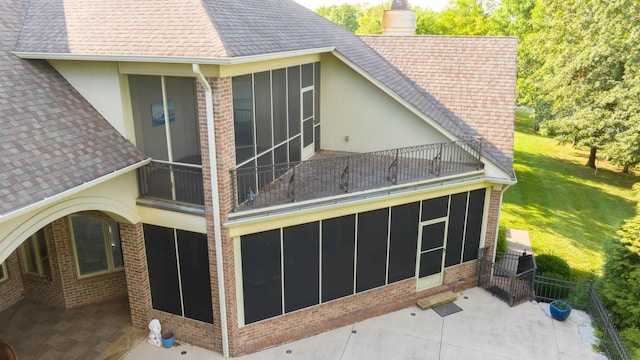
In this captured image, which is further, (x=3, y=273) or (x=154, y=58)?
(x=3, y=273)

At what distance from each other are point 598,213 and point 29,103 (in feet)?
76.9

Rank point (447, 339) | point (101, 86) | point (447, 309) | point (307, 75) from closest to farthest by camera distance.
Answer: point (101, 86), point (447, 339), point (447, 309), point (307, 75)

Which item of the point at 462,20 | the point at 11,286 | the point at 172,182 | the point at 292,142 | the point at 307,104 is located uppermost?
the point at 462,20

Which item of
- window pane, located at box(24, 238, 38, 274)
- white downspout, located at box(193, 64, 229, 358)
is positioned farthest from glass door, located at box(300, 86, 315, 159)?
window pane, located at box(24, 238, 38, 274)

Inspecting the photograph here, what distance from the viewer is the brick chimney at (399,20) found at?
66.5ft

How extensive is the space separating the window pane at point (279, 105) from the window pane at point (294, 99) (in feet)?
0.89

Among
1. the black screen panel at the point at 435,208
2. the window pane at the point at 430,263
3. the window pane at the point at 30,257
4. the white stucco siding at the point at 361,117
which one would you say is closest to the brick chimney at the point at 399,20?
the white stucco siding at the point at 361,117

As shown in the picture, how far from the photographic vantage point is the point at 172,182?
9.59m

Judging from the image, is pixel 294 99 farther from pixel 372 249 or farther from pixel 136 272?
pixel 136 272

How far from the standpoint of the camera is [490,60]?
577 inches

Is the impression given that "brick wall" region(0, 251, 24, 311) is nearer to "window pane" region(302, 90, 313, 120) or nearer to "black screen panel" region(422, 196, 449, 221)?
"window pane" region(302, 90, 313, 120)

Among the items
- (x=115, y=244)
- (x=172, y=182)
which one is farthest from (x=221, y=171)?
(x=115, y=244)

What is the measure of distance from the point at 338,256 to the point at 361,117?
4.74m

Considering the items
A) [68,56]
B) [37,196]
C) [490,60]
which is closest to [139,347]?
[37,196]
